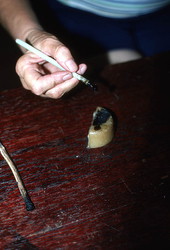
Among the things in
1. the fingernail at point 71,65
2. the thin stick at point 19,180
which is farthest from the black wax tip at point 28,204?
the fingernail at point 71,65

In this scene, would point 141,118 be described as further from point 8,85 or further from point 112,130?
point 8,85

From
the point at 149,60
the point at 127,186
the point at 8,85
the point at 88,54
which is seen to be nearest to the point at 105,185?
the point at 127,186

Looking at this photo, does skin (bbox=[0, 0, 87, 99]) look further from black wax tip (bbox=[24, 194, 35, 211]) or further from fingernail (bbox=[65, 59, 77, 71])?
black wax tip (bbox=[24, 194, 35, 211])

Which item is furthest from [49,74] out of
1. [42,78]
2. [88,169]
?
[88,169]

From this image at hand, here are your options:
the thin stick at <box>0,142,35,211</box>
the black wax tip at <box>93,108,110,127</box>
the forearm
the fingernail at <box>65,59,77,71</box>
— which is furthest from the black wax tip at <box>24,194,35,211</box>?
the forearm

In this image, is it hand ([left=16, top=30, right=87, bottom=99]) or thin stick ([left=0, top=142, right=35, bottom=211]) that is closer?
thin stick ([left=0, top=142, right=35, bottom=211])

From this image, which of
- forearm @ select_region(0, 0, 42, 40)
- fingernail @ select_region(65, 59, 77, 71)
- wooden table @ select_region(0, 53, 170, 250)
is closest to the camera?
wooden table @ select_region(0, 53, 170, 250)

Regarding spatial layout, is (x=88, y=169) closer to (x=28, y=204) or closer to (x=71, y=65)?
(x=28, y=204)

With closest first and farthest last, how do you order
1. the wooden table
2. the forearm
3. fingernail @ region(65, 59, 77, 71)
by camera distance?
the wooden table
fingernail @ region(65, 59, 77, 71)
the forearm
